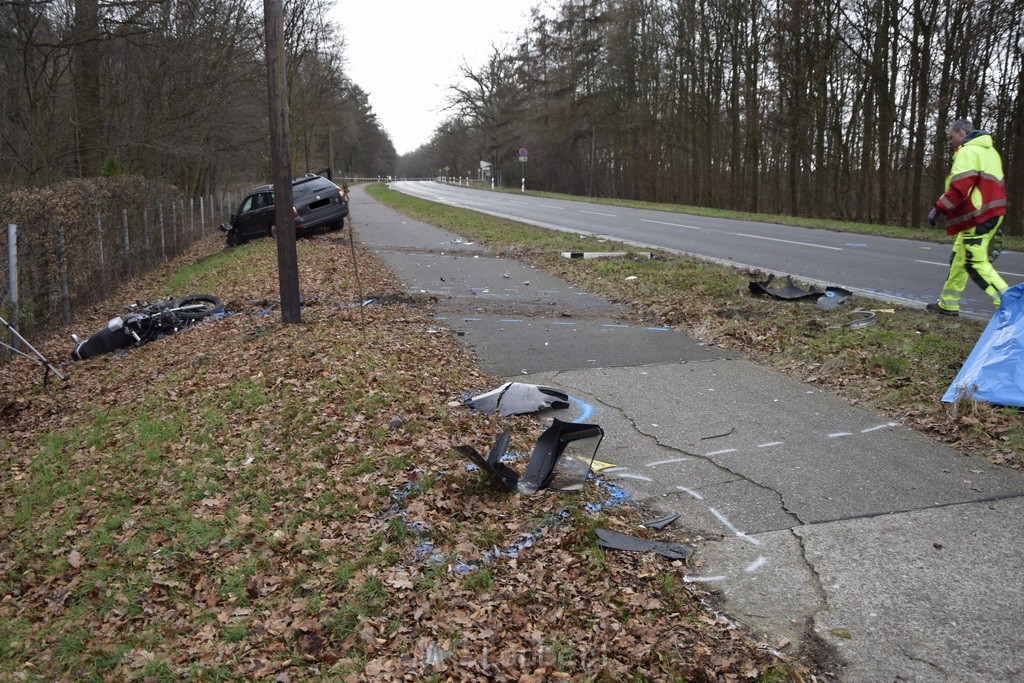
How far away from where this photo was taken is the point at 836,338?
7.68 metres

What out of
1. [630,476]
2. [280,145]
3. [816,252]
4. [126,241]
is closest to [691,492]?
[630,476]

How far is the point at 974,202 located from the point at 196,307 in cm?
1009

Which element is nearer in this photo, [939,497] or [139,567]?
[939,497]

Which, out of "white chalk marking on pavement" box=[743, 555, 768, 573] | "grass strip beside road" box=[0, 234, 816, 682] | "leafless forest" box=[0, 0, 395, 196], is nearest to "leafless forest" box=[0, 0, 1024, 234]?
"leafless forest" box=[0, 0, 395, 196]

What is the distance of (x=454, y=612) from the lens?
3850mm

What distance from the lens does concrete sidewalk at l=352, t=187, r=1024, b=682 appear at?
339 cm

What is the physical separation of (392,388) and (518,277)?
264 inches

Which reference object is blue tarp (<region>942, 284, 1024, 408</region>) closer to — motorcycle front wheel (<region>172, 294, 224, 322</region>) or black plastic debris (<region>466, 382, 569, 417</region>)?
black plastic debris (<region>466, 382, 569, 417</region>)

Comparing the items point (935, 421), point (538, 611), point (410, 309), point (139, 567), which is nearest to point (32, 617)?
point (139, 567)

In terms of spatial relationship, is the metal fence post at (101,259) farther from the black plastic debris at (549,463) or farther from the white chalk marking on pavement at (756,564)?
the white chalk marking on pavement at (756,564)

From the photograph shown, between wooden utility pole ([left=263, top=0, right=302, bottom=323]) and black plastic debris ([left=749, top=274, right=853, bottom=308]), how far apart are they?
5.71 meters

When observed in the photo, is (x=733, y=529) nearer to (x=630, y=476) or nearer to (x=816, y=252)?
(x=630, y=476)

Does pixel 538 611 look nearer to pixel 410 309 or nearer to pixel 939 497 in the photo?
pixel 939 497

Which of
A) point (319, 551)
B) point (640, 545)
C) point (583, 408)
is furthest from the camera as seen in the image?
point (583, 408)
